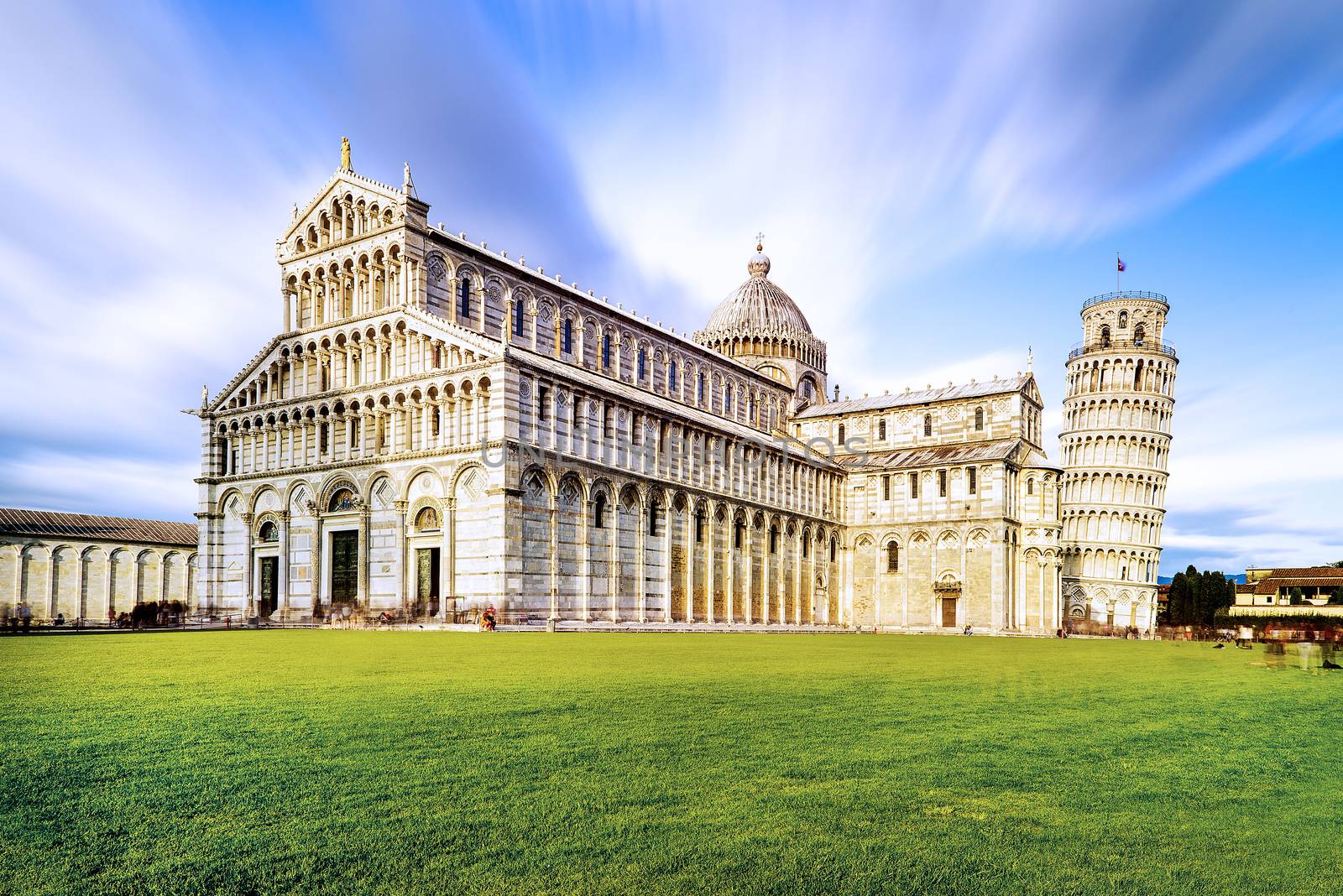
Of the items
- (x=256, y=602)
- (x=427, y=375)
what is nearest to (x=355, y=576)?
(x=256, y=602)

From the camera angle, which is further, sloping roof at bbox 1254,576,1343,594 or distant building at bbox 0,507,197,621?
sloping roof at bbox 1254,576,1343,594

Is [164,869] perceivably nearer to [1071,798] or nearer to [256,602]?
[1071,798]

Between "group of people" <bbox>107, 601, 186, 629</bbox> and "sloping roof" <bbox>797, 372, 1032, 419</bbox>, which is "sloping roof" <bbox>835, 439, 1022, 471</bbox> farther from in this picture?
"group of people" <bbox>107, 601, 186, 629</bbox>

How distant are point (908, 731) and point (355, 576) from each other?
37.6 metres

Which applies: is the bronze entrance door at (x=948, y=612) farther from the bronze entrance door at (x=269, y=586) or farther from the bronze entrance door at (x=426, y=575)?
the bronze entrance door at (x=269, y=586)

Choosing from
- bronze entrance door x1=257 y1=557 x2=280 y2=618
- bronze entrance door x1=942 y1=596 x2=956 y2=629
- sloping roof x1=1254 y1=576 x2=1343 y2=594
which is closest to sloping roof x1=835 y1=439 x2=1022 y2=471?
bronze entrance door x1=942 y1=596 x2=956 y2=629

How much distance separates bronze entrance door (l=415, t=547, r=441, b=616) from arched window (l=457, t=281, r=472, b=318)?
1182 centimetres

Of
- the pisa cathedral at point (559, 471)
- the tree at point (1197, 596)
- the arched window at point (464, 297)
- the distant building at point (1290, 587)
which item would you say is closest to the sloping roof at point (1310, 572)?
the distant building at point (1290, 587)

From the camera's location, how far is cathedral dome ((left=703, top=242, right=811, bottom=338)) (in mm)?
76625

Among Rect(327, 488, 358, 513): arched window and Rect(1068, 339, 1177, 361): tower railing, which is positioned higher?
Rect(1068, 339, 1177, 361): tower railing

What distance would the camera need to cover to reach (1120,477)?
82750 mm

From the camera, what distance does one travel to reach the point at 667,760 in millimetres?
7980

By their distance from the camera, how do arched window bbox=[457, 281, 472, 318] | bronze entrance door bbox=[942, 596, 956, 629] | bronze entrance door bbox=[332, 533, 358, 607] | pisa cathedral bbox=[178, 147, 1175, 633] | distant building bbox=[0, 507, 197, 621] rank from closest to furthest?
pisa cathedral bbox=[178, 147, 1175, 633] < bronze entrance door bbox=[332, 533, 358, 607] < arched window bbox=[457, 281, 472, 318] < distant building bbox=[0, 507, 197, 621] < bronze entrance door bbox=[942, 596, 956, 629]

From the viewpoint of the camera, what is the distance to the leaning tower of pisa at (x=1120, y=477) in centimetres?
8225
